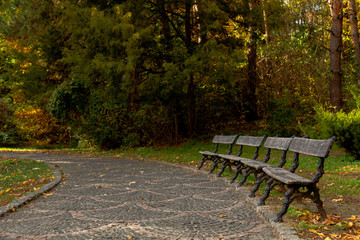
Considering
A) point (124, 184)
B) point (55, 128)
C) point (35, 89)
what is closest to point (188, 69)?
point (124, 184)

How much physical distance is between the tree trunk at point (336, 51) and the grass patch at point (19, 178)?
1083 cm

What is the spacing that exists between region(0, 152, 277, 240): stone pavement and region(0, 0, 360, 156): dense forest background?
5.63 meters

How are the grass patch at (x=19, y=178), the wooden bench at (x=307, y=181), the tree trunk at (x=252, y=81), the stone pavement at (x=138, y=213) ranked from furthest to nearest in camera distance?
1. the tree trunk at (x=252, y=81)
2. the grass patch at (x=19, y=178)
3. the wooden bench at (x=307, y=181)
4. the stone pavement at (x=138, y=213)

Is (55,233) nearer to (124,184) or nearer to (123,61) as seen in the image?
(124,184)

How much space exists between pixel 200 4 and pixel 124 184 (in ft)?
30.0

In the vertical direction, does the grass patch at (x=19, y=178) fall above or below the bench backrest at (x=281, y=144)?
below

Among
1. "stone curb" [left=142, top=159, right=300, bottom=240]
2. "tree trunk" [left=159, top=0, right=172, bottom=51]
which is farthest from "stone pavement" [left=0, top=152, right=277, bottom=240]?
"tree trunk" [left=159, top=0, right=172, bottom=51]

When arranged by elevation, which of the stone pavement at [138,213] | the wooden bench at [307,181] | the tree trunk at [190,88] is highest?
the tree trunk at [190,88]

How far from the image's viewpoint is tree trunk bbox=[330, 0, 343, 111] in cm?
1445

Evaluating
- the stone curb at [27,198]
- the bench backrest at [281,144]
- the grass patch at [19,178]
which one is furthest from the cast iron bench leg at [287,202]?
the grass patch at [19,178]

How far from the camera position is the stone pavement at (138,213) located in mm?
4430

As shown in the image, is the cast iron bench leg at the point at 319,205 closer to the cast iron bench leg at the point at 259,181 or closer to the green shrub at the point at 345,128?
the cast iron bench leg at the point at 259,181

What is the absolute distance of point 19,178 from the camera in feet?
29.2

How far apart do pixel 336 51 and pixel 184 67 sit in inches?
234
